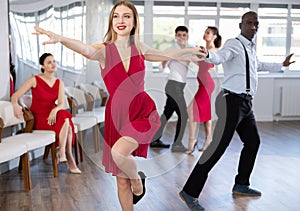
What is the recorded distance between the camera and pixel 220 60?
12.4 feet

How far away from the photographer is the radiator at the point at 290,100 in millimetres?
9148

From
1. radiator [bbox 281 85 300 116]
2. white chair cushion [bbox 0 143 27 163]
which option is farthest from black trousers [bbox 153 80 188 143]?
radiator [bbox 281 85 300 116]

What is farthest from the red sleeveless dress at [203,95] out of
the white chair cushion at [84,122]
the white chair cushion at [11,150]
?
the white chair cushion at [11,150]

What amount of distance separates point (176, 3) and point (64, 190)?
5334 millimetres

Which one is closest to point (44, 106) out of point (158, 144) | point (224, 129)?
point (158, 144)

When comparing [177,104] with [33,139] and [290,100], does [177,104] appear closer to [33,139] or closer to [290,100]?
[33,139]

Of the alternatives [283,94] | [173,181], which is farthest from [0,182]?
[283,94]

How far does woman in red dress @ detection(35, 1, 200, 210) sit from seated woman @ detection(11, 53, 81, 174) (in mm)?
2243

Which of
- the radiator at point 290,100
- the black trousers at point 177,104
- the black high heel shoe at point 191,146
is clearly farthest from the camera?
the radiator at point 290,100

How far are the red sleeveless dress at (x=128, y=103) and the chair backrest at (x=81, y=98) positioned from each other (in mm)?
3166

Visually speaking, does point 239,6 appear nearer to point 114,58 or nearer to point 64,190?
point 64,190

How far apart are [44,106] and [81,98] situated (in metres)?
1.08

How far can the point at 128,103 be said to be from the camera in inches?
115

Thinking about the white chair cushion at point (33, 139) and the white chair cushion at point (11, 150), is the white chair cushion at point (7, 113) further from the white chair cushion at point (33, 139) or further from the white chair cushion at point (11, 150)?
the white chair cushion at point (11, 150)
